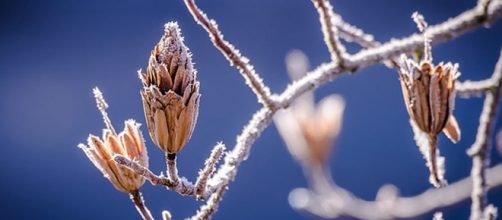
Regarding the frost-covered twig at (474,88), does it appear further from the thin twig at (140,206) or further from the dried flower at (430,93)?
the thin twig at (140,206)

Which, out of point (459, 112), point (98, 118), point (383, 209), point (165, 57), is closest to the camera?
point (165, 57)

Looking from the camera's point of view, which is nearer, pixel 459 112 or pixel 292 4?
pixel 292 4

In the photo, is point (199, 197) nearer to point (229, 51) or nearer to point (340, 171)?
point (229, 51)

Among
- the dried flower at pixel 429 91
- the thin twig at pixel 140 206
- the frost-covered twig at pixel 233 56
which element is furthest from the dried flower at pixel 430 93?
the thin twig at pixel 140 206

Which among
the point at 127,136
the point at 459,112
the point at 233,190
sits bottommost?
the point at 127,136

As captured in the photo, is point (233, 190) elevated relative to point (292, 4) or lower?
lower

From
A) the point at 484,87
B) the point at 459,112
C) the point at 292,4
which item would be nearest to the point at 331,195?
the point at 484,87

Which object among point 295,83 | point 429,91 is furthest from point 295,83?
point 429,91
